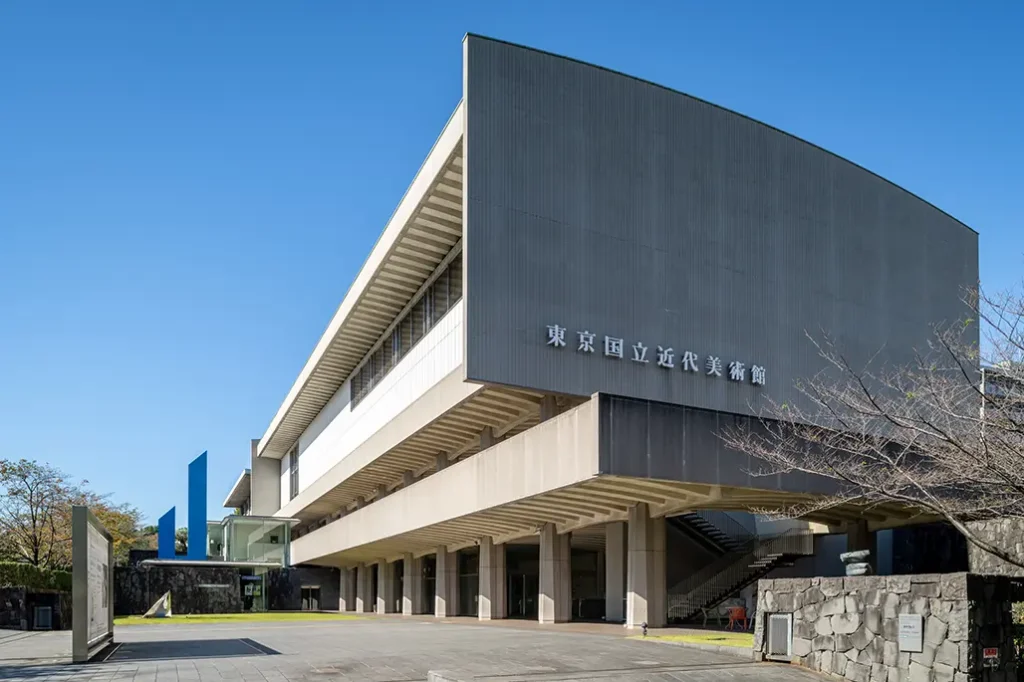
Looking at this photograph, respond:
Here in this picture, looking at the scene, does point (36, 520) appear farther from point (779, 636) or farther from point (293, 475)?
point (779, 636)

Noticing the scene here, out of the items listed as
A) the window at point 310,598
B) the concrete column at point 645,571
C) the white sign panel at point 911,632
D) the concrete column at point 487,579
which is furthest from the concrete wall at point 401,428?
the white sign panel at point 911,632

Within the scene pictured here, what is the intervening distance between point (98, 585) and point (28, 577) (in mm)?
17989

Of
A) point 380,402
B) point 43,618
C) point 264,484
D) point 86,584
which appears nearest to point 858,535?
point 380,402

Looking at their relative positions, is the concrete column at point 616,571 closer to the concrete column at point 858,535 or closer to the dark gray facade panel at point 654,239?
the dark gray facade panel at point 654,239

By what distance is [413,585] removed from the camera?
47.7m

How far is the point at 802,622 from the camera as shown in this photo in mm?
16094

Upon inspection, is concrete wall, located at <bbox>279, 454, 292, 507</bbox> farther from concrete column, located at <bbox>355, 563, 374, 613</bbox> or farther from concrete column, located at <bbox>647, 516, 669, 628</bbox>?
concrete column, located at <bbox>647, 516, 669, 628</bbox>

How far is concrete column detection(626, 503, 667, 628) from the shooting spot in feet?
87.0

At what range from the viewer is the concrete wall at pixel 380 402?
33.3 metres

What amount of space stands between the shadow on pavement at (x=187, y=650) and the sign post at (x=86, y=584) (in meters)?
0.56

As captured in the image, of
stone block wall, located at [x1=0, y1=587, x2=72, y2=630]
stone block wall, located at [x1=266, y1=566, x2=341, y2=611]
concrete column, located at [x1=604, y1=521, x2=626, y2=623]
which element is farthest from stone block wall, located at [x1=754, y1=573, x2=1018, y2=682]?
stone block wall, located at [x1=266, y1=566, x2=341, y2=611]

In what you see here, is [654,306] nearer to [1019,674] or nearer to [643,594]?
[643,594]

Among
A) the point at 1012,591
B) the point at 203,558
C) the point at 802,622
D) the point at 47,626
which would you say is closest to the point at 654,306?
the point at 802,622

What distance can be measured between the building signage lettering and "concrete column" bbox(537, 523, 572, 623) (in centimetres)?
617
